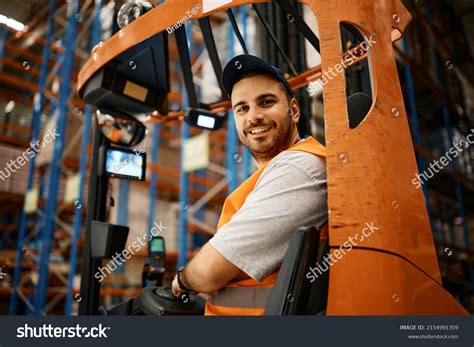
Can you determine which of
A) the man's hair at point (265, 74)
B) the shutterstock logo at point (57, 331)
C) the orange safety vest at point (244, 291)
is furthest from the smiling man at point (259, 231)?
the shutterstock logo at point (57, 331)

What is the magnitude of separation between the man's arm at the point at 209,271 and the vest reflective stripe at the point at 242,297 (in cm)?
7

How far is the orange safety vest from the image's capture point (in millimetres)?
1443

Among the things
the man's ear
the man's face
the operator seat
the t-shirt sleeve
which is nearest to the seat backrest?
the operator seat

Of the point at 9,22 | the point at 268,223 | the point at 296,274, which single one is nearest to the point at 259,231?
the point at 268,223

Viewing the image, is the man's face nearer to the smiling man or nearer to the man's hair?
the man's hair

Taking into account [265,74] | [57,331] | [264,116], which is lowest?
[57,331]

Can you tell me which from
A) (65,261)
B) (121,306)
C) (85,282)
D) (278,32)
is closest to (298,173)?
(121,306)

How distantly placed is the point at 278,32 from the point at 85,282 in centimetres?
238

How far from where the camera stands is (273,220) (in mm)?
1389

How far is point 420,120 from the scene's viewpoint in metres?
8.45

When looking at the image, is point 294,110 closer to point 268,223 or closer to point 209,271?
point 268,223

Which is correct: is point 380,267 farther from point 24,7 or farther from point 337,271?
point 24,7

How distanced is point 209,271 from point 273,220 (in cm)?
29

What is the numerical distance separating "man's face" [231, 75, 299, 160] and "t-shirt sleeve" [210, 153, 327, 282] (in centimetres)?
32
